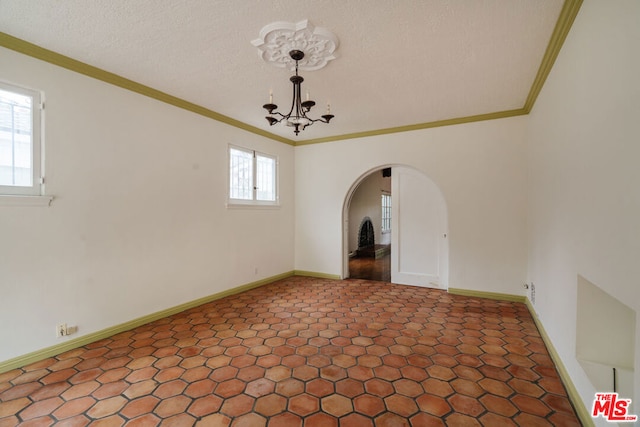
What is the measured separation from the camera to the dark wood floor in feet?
19.4

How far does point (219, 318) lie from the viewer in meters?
3.59

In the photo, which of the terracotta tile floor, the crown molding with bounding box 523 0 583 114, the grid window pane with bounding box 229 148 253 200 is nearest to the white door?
the terracotta tile floor

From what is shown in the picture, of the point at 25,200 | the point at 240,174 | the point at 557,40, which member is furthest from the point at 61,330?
the point at 557,40

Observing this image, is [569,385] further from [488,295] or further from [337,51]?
[337,51]

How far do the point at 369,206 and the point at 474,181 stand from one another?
4.94 m

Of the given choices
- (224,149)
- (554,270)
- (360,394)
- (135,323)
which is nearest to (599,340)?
(554,270)

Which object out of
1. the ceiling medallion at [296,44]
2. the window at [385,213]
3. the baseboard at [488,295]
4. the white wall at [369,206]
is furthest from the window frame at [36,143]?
the window at [385,213]

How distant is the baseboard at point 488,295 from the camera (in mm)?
4223

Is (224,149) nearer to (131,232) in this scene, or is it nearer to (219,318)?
(131,232)

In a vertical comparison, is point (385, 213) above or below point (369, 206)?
below

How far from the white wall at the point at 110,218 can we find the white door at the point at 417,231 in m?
2.91

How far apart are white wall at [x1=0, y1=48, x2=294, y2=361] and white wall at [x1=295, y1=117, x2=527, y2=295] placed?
2.45 metres

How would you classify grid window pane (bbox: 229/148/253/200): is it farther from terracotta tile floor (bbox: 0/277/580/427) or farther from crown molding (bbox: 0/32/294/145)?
terracotta tile floor (bbox: 0/277/580/427)

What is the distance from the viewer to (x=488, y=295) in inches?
173
